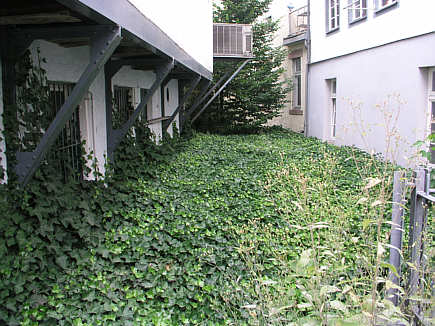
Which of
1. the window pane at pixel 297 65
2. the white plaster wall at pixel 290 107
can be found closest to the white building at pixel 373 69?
the white plaster wall at pixel 290 107

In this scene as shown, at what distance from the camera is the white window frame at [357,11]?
971 centimetres

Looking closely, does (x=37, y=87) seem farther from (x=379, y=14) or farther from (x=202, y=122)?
(x=202, y=122)

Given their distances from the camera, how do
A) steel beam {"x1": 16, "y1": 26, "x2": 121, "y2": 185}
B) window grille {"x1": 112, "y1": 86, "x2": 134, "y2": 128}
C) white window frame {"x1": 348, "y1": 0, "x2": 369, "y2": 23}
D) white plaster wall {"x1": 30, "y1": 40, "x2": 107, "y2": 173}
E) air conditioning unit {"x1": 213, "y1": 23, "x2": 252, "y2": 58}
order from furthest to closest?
air conditioning unit {"x1": 213, "y1": 23, "x2": 252, "y2": 58}, white window frame {"x1": 348, "y1": 0, "x2": 369, "y2": 23}, window grille {"x1": 112, "y1": 86, "x2": 134, "y2": 128}, white plaster wall {"x1": 30, "y1": 40, "x2": 107, "y2": 173}, steel beam {"x1": 16, "y1": 26, "x2": 121, "y2": 185}

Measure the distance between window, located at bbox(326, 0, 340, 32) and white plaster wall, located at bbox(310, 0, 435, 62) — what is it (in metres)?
0.15

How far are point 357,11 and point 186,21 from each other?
544 cm

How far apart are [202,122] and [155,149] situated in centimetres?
891

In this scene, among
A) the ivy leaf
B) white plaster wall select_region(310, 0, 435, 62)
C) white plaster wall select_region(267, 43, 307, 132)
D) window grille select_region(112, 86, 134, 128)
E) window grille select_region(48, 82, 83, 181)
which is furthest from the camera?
white plaster wall select_region(267, 43, 307, 132)

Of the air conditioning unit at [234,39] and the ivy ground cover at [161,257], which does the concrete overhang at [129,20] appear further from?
the air conditioning unit at [234,39]

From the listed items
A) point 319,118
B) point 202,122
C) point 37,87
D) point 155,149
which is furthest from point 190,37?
point 202,122

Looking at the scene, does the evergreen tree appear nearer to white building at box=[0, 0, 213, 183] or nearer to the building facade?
the building facade

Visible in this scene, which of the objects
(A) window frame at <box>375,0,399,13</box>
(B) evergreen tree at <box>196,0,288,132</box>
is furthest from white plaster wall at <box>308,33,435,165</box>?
(B) evergreen tree at <box>196,0,288,132</box>

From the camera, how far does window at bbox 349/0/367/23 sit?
9.73m

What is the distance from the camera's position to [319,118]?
43.7 feet

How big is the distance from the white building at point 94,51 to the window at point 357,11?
4.29 metres
